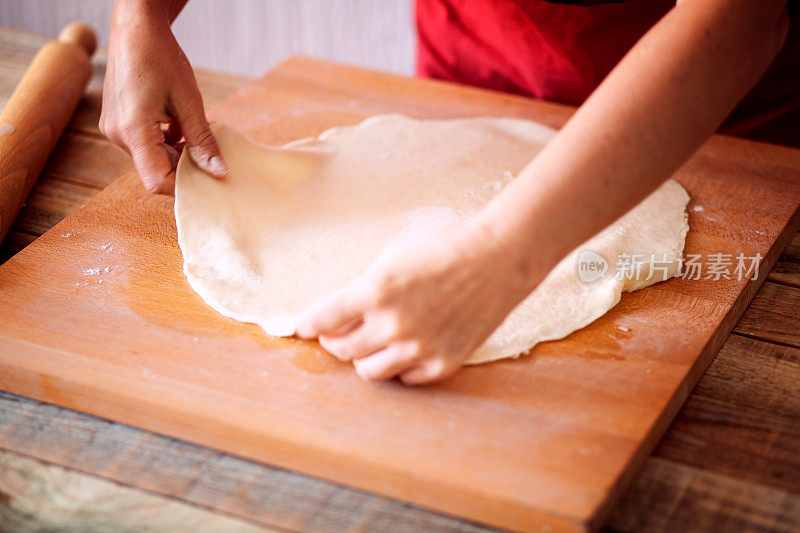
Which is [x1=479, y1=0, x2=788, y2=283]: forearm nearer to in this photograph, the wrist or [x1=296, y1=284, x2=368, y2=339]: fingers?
the wrist

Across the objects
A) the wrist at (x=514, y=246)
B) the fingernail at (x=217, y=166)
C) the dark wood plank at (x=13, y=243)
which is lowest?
the dark wood plank at (x=13, y=243)

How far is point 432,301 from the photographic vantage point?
76cm

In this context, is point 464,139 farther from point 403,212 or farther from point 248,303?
point 248,303

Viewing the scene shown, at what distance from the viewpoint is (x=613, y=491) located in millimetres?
737

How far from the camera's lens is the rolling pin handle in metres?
1.60

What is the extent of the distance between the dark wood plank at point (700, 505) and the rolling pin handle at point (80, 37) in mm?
1397

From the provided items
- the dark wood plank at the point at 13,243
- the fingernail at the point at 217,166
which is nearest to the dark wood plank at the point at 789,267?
the fingernail at the point at 217,166

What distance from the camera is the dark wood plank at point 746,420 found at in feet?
2.58

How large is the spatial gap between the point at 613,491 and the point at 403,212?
530 millimetres

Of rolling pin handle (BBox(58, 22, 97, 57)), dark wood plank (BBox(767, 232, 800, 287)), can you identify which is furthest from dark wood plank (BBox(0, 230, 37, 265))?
dark wood plank (BBox(767, 232, 800, 287))

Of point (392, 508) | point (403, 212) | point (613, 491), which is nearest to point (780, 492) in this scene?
point (613, 491)

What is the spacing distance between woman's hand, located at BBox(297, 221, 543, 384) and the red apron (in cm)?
75

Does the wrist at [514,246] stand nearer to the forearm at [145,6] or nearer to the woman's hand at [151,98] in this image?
the woman's hand at [151,98]

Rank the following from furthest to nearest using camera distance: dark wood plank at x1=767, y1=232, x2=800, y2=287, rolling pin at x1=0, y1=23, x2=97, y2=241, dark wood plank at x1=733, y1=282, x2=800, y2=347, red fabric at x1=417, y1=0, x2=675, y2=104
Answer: red fabric at x1=417, y1=0, x2=675, y2=104, rolling pin at x1=0, y1=23, x2=97, y2=241, dark wood plank at x1=767, y1=232, x2=800, y2=287, dark wood plank at x1=733, y1=282, x2=800, y2=347
